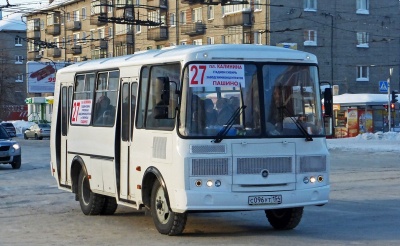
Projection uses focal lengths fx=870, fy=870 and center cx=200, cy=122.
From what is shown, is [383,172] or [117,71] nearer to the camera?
[117,71]

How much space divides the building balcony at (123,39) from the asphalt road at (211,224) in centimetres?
4956

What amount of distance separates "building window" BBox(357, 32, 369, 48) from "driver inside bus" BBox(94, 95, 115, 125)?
163ft

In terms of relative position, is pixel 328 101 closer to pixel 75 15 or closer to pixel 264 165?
pixel 264 165

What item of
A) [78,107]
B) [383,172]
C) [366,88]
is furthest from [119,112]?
[366,88]

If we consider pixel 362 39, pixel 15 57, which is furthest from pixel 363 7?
pixel 15 57

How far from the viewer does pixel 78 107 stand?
15531mm

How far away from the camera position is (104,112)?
14367 millimetres

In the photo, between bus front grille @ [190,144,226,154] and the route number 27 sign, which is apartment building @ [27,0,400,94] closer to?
the route number 27 sign

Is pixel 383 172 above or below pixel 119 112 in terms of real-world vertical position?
below

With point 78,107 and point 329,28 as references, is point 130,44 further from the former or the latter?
point 78,107

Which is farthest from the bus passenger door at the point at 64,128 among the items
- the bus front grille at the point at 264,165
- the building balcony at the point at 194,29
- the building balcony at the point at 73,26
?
the building balcony at the point at 73,26

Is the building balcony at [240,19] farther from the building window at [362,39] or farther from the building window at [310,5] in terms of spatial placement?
the building window at [362,39]

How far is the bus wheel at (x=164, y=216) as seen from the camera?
11977 mm

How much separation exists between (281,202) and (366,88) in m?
54.6
